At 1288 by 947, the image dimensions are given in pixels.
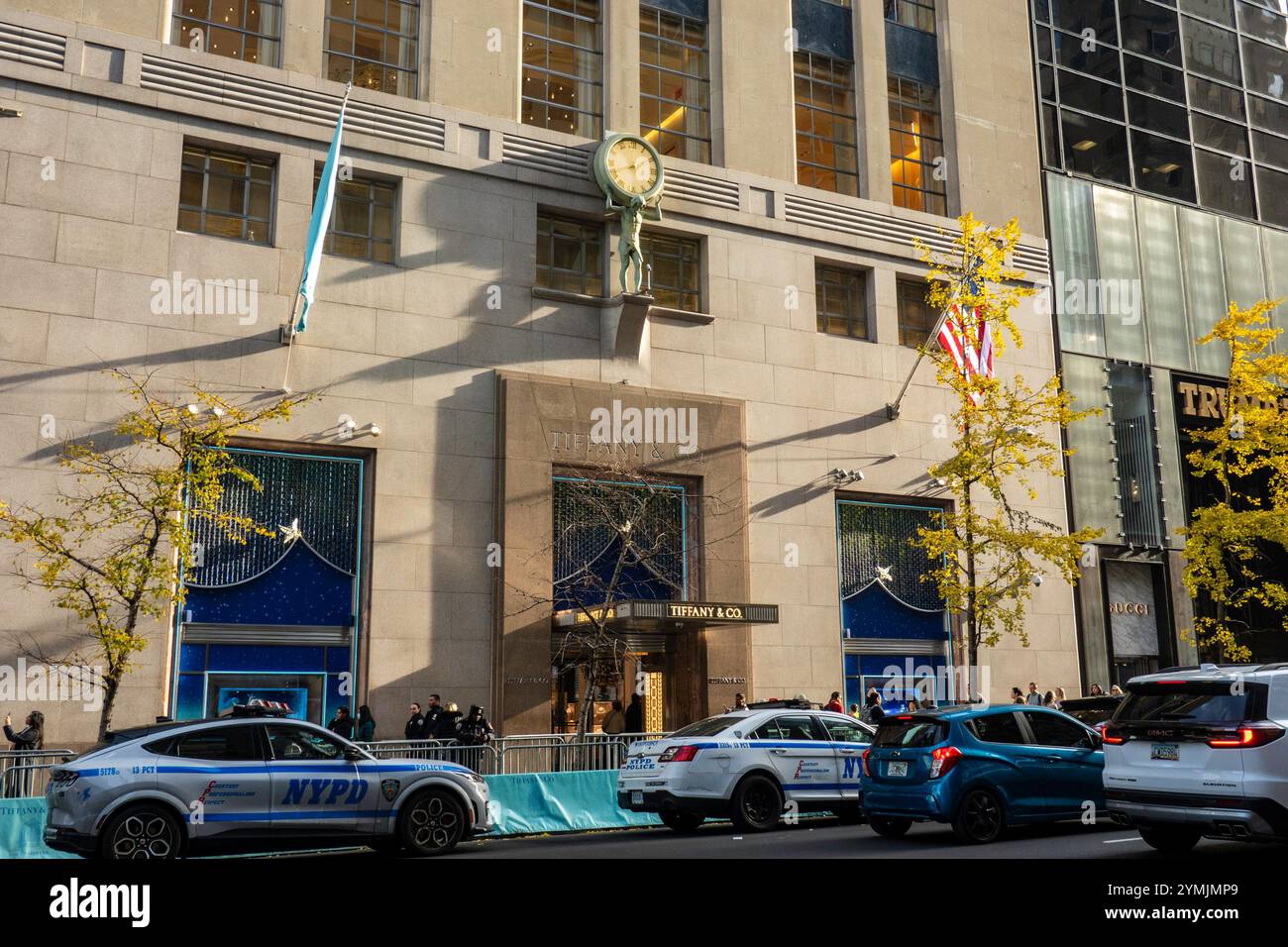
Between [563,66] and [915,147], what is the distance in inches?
413

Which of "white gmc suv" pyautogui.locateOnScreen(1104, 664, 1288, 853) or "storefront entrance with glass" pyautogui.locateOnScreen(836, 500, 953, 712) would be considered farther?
"storefront entrance with glass" pyautogui.locateOnScreen(836, 500, 953, 712)

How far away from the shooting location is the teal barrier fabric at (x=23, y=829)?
45.1 ft

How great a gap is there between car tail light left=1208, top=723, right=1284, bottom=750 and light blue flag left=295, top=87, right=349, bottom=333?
16.6 metres

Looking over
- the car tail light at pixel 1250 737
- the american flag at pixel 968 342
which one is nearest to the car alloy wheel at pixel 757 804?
the car tail light at pixel 1250 737

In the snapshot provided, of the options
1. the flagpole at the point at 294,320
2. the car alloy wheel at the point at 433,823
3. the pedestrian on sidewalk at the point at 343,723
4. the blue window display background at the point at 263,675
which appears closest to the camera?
the car alloy wheel at the point at 433,823

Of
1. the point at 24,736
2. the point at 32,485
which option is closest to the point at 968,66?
the point at 32,485

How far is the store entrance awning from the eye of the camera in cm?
2288

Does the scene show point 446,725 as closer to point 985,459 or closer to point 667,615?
point 667,615

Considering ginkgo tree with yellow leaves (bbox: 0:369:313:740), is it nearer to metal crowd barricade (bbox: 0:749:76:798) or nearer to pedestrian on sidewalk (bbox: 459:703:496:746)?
metal crowd barricade (bbox: 0:749:76:798)

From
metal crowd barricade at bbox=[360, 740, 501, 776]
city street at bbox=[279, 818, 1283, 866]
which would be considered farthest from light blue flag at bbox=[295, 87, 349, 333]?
city street at bbox=[279, 818, 1283, 866]

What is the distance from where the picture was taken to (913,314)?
103 ft

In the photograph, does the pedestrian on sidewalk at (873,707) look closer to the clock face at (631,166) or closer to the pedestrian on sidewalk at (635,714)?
the pedestrian on sidewalk at (635,714)

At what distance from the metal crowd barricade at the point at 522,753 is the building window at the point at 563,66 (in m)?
→ 14.6

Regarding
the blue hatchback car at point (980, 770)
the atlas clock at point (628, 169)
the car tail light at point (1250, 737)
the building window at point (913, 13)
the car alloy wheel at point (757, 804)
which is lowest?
the car alloy wheel at point (757, 804)
